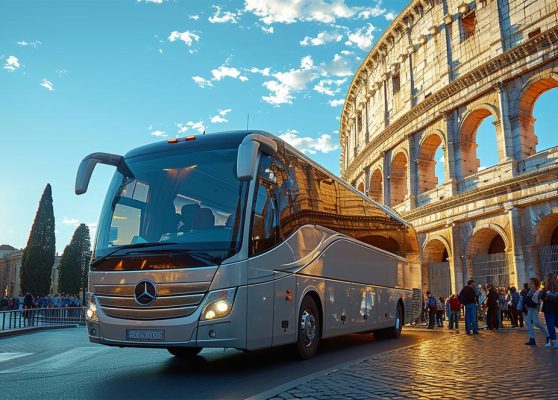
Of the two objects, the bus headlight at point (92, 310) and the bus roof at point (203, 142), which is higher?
the bus roof at point (203, 142)

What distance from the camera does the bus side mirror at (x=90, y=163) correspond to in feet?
25.4

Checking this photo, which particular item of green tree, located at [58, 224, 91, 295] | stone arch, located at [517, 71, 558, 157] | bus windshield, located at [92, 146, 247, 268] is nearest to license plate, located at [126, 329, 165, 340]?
bus windshield, located at [92, 146, 247, 268]

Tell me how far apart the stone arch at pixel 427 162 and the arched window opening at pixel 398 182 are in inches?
105

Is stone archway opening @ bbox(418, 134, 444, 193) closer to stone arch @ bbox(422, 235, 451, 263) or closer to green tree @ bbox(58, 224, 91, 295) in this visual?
stone arch @ bbox(422, 235, 451, 263)

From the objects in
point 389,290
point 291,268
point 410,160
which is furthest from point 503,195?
point 291,268

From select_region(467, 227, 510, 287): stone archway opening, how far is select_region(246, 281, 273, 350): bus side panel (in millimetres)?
16054

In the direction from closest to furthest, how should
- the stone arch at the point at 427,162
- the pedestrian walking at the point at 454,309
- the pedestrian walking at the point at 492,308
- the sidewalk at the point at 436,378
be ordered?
the sidewalk at the point at 436,378, the pedestrian walking at the point at 492,308, the pedestrian walking at the point at 454,309, the stone arch at the point at 427,162

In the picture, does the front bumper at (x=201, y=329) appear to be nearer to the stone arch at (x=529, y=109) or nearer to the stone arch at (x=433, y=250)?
the stone arch at (x=529, y=109)

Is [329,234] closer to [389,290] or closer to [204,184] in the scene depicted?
[204,184]

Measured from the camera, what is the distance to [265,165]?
7332mm

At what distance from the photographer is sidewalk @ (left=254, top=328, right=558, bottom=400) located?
5129 millimetres

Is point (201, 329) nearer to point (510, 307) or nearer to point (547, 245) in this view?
point (510, 307)

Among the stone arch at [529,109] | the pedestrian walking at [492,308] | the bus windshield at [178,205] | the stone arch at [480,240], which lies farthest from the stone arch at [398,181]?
the bus windshield at [178,205]

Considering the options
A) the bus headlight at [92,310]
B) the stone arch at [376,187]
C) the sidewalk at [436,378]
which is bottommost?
the sidewalk at [436,378]
